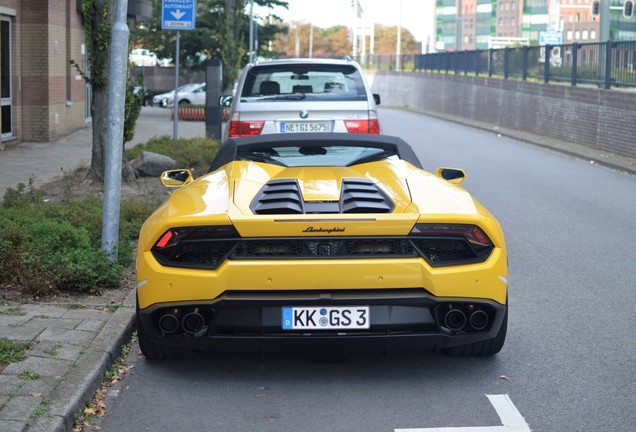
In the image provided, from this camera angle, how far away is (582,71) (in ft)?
90.4

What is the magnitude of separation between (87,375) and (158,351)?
0.73 meters

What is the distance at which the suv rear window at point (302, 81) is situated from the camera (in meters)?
13.7

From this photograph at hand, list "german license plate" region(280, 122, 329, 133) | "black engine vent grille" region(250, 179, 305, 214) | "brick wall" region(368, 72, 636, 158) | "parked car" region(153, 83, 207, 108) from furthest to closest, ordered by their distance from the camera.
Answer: "parked car" region(153, 83, 207, 108), "brick wall" region(368, 72, 636, 158), "german license plate" region(280, 122, 329, 133), "black engine vent grille" region(250, 179, 305, 214)

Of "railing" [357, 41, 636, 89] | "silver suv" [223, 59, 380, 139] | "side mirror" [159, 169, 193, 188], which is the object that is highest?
"railing" [357, 41, 636, 89]

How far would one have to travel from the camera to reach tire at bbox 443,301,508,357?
638 centimetres

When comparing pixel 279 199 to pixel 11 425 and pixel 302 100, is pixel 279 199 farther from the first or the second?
pixel 302 100

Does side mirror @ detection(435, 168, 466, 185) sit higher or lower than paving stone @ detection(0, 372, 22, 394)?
higher

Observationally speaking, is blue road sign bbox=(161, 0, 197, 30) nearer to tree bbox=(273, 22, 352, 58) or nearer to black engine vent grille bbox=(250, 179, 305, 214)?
black engine vent grille bbox=(250, 179, 305, 214)

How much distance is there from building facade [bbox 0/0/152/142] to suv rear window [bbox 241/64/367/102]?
10.1m

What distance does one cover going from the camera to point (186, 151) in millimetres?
18359

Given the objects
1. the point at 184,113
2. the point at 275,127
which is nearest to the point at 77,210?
the point at 275,127

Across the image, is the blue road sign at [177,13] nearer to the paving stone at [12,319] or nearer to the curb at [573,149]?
the curb at [573,149]

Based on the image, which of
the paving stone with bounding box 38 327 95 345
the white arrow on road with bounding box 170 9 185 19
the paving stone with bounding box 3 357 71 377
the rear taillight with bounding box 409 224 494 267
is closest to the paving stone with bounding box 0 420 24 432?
the paving stone with bounding box 3 357 71 377

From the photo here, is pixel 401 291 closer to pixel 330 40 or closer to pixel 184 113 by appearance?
pixel 184 113
